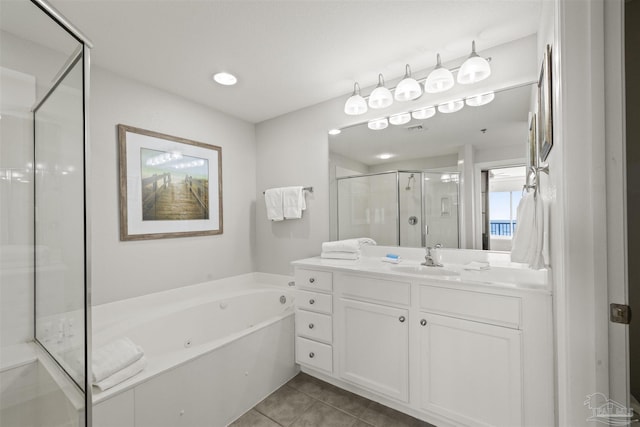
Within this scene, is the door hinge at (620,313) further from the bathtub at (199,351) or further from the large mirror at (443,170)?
the bathtub at (199,351)

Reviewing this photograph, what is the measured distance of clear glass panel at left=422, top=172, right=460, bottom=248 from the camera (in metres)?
1.96

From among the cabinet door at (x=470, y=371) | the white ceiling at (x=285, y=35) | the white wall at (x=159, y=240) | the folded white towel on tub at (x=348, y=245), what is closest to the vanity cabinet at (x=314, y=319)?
the folded white towel on tub at (x=348, y=245)

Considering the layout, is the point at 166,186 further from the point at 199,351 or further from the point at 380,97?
the point at 380,97

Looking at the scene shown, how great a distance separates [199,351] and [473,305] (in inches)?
61.5

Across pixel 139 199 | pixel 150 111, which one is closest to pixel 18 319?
pixel 139 199

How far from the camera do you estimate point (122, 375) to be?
1.31 m

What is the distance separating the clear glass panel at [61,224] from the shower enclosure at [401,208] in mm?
1883

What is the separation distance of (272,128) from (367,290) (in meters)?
2.06

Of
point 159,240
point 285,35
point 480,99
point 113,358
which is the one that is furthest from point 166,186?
point 480,99

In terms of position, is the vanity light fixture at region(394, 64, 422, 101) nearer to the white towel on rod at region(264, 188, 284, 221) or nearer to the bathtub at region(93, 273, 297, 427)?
the white towel on rod at region(264, 188, 284, 221)

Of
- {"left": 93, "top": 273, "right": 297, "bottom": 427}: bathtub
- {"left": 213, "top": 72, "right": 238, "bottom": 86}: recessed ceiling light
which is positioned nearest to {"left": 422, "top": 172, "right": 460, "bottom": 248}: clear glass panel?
{"left": 93, "top": 273, "right": 297, "bottom": 427}: bathtub

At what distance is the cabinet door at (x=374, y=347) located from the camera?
1661 millimetres

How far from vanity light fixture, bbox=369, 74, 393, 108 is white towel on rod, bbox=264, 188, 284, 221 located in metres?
1.24

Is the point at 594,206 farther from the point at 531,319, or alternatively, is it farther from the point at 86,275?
the point at 86,275
